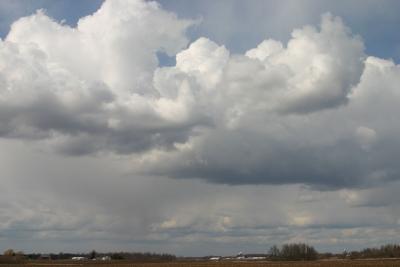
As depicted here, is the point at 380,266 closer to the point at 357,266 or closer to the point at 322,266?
the point at 357,266

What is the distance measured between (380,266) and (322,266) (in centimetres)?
1920

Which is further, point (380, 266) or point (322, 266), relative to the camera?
point (322, 266)

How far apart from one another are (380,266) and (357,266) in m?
8.11

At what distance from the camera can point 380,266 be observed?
12950cm

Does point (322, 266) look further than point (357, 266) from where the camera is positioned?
Yes

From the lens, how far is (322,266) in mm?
145625

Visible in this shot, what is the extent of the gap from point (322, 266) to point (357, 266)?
36.7 ft

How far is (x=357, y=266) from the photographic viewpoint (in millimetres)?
136750

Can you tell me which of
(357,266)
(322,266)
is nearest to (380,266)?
(357,266)
